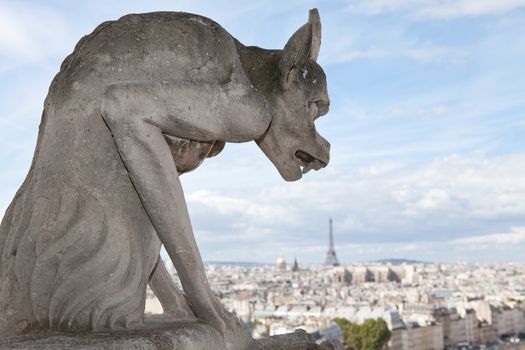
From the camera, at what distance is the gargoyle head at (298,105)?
2387 mm

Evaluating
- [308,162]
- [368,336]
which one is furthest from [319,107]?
[368,336]

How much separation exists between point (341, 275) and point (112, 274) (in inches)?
5184

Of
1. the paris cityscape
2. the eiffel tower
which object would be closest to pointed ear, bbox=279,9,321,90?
the paris cityscape

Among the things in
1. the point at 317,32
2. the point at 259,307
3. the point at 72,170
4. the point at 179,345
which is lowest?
the point at 179,345

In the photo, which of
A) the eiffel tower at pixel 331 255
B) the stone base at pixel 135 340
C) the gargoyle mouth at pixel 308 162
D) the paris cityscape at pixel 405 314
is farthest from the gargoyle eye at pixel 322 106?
the eiffel tower at pixel 331 255

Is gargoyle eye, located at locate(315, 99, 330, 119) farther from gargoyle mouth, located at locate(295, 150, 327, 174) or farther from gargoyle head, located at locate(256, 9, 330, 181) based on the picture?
gargoyle mouth, located at locate(295, 150, 327, 174)

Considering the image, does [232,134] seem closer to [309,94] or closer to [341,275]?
[309,94]

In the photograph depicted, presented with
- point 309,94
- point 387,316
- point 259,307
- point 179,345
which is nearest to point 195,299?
point 179,345

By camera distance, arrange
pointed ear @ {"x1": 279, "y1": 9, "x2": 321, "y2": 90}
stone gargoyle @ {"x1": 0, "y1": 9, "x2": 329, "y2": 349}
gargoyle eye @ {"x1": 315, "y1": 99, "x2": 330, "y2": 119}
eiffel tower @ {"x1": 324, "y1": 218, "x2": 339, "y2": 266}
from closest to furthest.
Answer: stone gargoyle @ {"x1": 0, "y1": 9, "x2": 329, "y2": 349}
pointed ear @ {"x1": 279, "y1": 9, "x2": 321, "y2": 90}
gargoyle eye @ {"x1": 315, "y1": 99, "x2": 330, "y2": 119}
eiffel tower @ {"x1": 324, "y1": 218, "x2": 339, "y2": 266}

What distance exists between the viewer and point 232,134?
2.29 m

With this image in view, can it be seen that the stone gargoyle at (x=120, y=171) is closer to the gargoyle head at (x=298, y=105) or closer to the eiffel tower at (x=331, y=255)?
the gargoyle head at (x=298, y=105)

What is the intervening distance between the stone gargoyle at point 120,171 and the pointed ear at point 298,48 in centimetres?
10

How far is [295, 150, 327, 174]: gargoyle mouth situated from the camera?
251cm

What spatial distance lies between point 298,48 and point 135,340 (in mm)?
837
